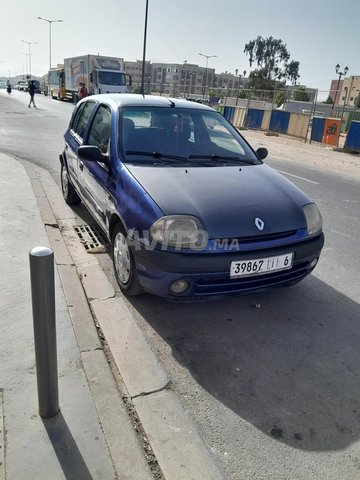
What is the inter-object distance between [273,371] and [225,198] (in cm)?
133

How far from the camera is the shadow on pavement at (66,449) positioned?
6.19 ft

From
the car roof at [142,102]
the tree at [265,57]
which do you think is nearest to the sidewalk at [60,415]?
the car roof at [142,102]

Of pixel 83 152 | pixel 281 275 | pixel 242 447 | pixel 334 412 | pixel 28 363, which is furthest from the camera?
pixel 83 152

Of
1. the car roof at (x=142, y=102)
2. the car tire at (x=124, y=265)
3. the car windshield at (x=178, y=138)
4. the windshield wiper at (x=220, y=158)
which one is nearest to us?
the car tire at (x=124, y=265)

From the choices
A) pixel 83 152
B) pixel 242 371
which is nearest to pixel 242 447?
pixel 242 371

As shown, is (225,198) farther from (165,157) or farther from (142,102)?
(142,102)

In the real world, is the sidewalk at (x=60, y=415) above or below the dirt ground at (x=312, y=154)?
below

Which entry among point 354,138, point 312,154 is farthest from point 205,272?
point 354,138

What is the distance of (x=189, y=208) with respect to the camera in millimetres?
2961

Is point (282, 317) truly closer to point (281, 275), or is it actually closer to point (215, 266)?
point (281, 275)

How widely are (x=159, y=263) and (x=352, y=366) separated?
155cm

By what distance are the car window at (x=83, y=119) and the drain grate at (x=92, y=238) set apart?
116cm

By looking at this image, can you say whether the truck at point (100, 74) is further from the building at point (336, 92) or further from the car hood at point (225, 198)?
the car hood at point (225, 198)

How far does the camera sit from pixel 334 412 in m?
2.42
